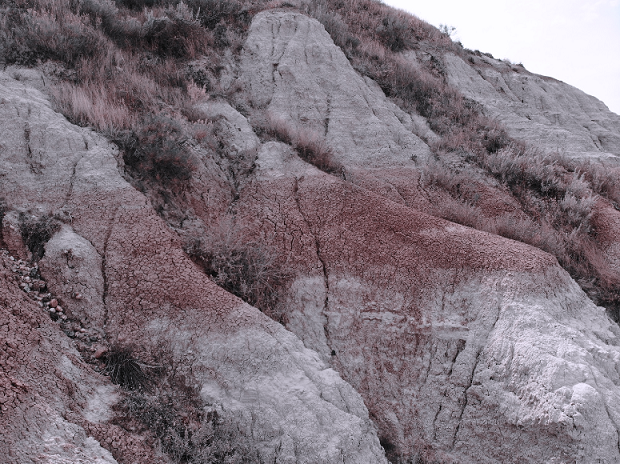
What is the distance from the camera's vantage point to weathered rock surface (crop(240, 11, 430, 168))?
7598 mm

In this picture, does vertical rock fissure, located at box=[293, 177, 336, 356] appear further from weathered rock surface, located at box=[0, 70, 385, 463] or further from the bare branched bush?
the bare branched bush

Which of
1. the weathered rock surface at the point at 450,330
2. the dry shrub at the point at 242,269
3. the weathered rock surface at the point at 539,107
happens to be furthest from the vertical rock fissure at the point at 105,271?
the weathered rock surface at the point at 539,107

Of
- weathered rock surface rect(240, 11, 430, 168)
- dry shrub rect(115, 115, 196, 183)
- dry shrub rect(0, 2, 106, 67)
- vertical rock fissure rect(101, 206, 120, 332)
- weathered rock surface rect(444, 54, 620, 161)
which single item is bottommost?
vertical rock fissure rect(101, 206, 120, 332)

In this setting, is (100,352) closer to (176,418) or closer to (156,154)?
(176,418)

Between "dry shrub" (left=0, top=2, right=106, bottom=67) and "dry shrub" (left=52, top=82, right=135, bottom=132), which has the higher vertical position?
"dry shrub" (left=0, top=2, right=106, bottom=67)

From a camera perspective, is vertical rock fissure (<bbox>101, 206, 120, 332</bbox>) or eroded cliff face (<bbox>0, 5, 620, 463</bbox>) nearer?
eroded cliff face (<bbox>0, 5, 620, 463</bbox>)

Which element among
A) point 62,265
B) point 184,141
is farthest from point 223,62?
point 62,265

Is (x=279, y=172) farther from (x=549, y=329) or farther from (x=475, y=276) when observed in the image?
(x=549, y=329)

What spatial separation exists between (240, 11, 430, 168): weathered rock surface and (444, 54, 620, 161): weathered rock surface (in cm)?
359

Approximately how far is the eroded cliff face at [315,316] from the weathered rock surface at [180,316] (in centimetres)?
2

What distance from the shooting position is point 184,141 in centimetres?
570

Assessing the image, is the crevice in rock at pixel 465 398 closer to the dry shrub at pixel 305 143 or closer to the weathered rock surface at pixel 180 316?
the weathered rock surface at pixel 180 316

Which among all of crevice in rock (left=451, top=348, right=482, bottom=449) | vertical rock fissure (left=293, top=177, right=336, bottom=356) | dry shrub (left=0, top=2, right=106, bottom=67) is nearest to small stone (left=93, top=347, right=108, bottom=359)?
vertical rock fissure (left=293, top=177, right=336, bottom=356)

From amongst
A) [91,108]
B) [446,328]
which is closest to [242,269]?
[446,328]
